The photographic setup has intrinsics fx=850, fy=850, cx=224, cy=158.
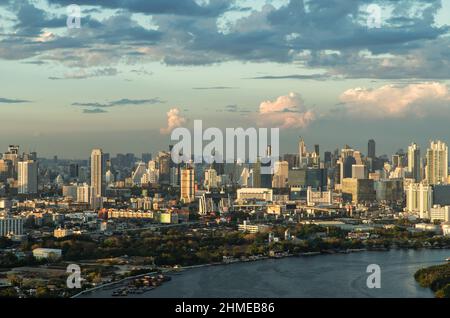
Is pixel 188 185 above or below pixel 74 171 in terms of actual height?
below

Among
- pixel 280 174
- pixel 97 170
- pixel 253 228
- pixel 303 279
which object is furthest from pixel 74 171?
pixel 303 279

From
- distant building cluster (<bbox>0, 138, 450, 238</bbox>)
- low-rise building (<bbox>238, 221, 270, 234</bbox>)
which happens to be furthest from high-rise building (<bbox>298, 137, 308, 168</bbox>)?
low-rise building (<bbox>238, 221, 270, 234</bbox>)

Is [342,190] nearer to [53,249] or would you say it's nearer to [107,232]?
[107,232]

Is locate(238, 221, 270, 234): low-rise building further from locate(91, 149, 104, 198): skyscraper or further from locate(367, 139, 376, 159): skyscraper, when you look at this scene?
locate(367, 139, 376, 159): skyscraper

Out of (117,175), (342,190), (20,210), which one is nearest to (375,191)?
(342,190)

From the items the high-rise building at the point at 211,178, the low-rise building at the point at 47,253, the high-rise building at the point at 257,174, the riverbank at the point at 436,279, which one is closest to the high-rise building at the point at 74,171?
the high-rise building at the point at 211,178

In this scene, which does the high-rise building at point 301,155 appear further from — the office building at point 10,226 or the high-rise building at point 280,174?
the office building at point 10,226

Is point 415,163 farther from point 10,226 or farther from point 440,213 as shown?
point 10,226

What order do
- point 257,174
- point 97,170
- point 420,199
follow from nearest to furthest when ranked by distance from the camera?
1. point 420,199
2. point 97,170
3. point 257,174
